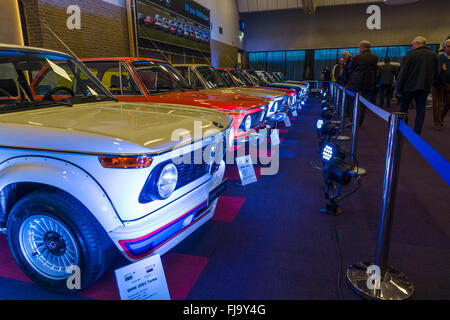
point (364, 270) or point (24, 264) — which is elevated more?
point (24, 264)

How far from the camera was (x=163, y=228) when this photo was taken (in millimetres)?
1789

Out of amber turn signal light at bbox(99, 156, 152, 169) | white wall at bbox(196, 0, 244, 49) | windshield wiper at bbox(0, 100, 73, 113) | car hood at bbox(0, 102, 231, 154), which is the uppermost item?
white wall at bbox(196, 0, 244, 49)

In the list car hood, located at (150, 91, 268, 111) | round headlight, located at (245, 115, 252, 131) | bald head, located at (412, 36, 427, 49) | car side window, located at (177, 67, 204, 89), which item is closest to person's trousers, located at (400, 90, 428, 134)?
bald head, located at (412, 36, 427, 49)

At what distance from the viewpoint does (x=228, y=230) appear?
9.33ft

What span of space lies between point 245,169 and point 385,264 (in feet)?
7.19

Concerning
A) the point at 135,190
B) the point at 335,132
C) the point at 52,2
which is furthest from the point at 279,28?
the point at 135,190

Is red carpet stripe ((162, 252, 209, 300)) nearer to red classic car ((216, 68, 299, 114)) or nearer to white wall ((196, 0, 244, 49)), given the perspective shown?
red classic car ((216, 68, 299, 114))

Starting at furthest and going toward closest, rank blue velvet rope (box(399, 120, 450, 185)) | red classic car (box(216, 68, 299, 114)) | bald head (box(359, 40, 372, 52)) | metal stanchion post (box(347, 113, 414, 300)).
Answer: red classic car (box(216, 68, 299, 114)) < bald head (box(359, 40, 372, 52)) < metal stanchion post (box(347, 113, 414, 300)) < blue velvet rope (box(399, 120, 450, 185))

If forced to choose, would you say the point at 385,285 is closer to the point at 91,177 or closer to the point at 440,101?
the point at 91,177

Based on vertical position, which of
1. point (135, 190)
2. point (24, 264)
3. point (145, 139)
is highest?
point (145, 139)

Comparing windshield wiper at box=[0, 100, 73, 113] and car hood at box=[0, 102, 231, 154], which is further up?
windshield wiper at box=[0, 100, 73, 113]

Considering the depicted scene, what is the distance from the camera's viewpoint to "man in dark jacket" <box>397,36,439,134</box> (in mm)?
5781

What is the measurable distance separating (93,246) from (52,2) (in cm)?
720

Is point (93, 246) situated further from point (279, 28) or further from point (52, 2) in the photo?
point (279, 28)
